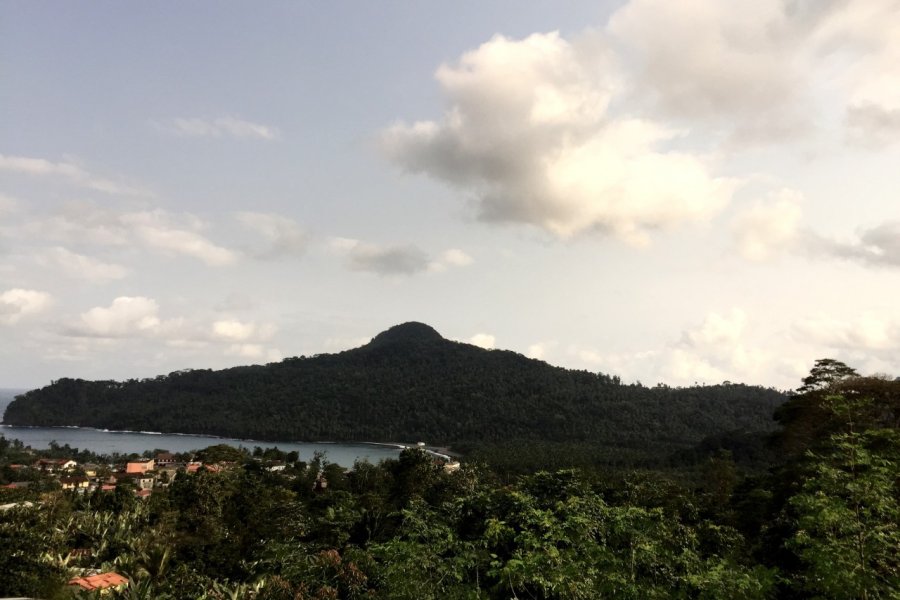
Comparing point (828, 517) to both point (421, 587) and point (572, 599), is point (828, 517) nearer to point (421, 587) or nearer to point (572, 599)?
point (572, 599)

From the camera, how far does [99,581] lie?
24266mm

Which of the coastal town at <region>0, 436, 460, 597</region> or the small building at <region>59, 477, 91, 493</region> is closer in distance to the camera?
the coastal town at <region>0, 436, 460, 597</region>

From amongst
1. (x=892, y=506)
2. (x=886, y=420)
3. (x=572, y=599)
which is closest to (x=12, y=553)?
(x=572, y=599)

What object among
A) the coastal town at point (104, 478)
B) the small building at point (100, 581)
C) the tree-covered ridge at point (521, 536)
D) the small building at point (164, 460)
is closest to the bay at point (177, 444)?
the small building at point (164, 460)

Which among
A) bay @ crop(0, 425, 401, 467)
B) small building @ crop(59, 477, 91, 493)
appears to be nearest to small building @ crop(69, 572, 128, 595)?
small building @ crop(59, 477, 91, 493)

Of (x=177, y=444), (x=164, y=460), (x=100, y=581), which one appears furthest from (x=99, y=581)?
(x=177, y=444)

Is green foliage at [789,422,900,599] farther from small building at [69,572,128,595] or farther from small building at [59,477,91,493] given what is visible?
small building at [59,477,91,493]

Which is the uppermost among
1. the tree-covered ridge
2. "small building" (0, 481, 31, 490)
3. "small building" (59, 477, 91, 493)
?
the tree-covered ridge

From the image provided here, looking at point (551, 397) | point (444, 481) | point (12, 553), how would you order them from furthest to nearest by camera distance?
point (551, 397) → point (444, 481) → point (12, 553)

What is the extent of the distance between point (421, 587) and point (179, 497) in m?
26.3

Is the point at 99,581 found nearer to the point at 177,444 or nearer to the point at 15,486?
the point at 15,486

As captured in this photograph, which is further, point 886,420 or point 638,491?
point 638,491

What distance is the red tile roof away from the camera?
23458mm

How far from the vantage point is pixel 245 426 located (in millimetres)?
193750
